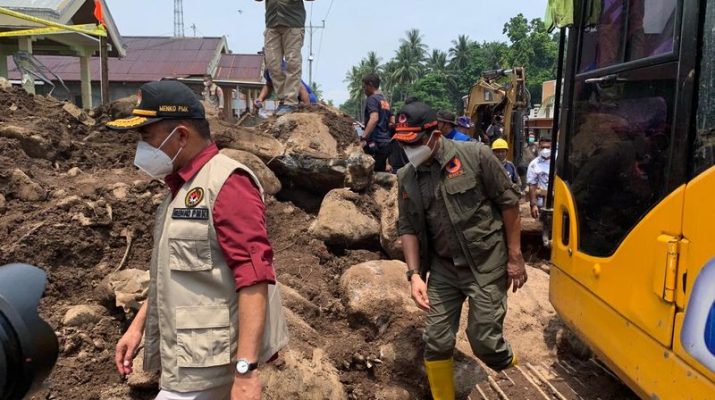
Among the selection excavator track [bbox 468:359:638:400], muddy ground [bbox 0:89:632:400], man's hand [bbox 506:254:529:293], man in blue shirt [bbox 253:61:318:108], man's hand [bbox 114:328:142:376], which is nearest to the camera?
man's hand [bbox 114:328:142:376]

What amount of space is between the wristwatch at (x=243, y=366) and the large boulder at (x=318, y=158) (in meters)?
4.77

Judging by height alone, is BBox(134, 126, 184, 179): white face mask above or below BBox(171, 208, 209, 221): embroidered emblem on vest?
above

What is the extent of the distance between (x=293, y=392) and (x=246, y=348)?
170cm

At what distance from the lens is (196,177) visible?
223cm

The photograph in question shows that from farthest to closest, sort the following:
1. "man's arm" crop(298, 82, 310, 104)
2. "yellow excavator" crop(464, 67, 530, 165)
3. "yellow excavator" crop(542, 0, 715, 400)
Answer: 1. "yellow excavator" crop(464, 67, 530, 165)
2. "man's arm" crop(298, 82, 310, 104)
3. "yellow excavator" crop(542, 0, 715, 400)

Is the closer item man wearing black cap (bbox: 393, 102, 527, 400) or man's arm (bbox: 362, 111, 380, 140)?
man wearing black cap (bbox: 393, 102, 527, 400)

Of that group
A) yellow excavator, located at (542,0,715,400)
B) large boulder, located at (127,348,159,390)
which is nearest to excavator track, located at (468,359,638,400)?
yellow excavator, located at (542,0,715,400)

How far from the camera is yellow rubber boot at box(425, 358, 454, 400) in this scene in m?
3.80

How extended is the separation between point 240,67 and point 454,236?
1050 inches

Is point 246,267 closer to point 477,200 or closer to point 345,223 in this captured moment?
point 477,200

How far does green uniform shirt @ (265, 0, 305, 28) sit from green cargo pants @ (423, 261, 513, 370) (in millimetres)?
4855

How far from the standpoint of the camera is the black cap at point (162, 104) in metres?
2.22

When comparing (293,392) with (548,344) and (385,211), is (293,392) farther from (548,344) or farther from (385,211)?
(385,211)

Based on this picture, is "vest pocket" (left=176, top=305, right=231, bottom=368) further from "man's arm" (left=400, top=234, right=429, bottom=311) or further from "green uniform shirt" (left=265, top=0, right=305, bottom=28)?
"green uniform shirt" (left=265, top=0, right=305, bottom=28)
